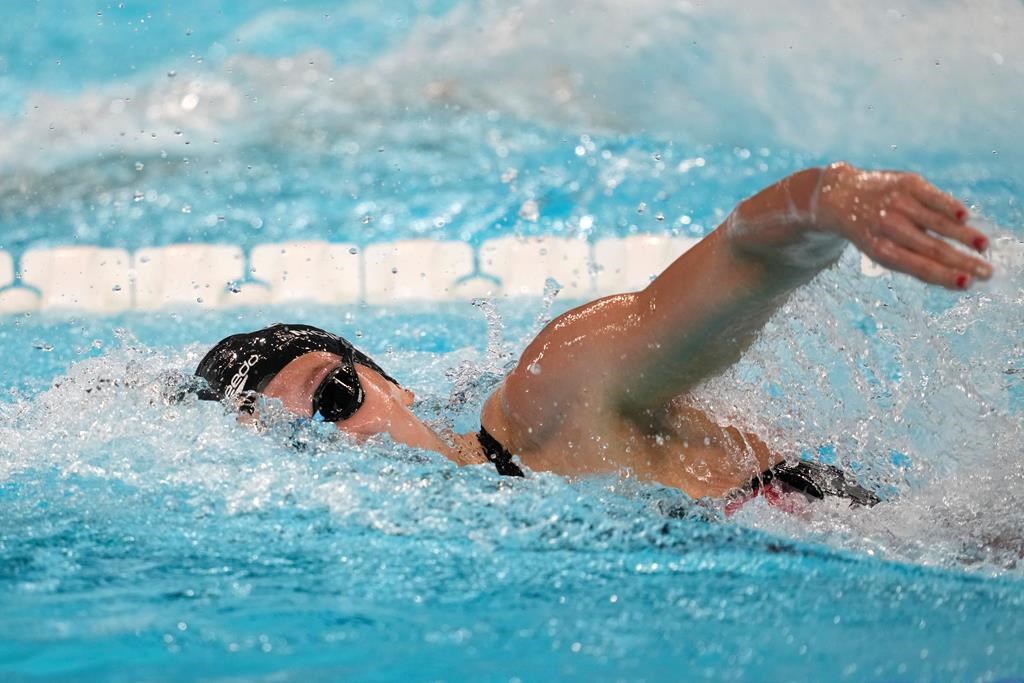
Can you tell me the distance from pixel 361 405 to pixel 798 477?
0.58 m

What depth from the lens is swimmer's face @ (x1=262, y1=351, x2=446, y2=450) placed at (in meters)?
1.48

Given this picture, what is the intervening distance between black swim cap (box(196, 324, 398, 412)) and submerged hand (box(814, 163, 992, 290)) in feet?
2.37

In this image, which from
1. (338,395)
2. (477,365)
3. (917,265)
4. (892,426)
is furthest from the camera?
(477,365)

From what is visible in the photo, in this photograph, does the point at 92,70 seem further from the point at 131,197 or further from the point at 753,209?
the point at 753,209

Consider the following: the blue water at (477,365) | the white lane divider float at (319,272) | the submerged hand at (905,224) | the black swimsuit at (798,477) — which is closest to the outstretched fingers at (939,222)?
the submerged hand at (905,224)

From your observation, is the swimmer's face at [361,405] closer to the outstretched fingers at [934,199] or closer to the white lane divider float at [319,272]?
the outstretched fingers at [934,199]

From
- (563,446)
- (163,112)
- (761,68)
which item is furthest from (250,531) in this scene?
(761,68)

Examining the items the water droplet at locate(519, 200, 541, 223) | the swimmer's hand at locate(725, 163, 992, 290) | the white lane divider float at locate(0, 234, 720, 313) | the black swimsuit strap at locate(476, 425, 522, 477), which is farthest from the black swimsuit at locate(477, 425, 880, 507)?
the water droplet at locate(519, 200, 541, 223)

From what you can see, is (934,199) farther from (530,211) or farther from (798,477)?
(530,211)

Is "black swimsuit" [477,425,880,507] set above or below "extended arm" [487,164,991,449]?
below

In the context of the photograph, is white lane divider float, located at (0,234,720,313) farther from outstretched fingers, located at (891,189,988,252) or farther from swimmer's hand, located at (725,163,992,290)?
outstretched fingers, located at (891,189,988,252)

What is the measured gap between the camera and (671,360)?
122cm

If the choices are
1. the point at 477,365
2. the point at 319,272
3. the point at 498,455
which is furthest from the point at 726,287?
the point at 319,272

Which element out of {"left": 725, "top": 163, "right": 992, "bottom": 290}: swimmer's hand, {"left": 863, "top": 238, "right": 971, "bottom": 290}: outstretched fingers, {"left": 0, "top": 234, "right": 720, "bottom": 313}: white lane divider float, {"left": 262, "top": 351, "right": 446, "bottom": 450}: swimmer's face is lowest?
{"left": 262, "top": 351, "right": 446, "bottom": 450}: swimmer's face
